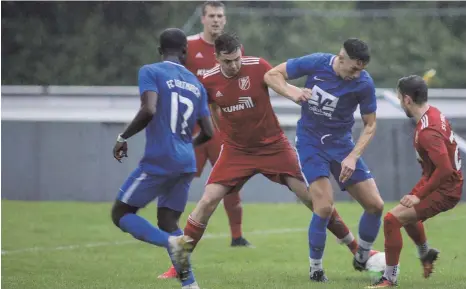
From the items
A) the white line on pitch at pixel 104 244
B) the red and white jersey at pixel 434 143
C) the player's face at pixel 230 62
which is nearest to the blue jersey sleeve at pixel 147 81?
the player's face at pixel 230 62

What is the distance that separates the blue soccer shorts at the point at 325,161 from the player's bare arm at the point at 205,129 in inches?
31.9

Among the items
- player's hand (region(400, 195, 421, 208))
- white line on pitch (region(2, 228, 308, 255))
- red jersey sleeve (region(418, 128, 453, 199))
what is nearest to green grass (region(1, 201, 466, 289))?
white line on pitch (region(2, 228, 308, 255))

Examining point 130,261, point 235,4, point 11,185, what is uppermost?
point 235,4

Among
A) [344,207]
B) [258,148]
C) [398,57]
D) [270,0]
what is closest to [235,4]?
[270,0]

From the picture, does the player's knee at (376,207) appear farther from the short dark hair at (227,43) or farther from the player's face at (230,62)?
the short dark hair at (227,43)

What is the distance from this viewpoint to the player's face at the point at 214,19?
11.5m

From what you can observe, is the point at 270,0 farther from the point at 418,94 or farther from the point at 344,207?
the point at 418,94

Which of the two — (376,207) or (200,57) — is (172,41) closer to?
→ (376,207)

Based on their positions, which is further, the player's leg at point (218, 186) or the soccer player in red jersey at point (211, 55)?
the soccer player in red jersey at point (211, 55)

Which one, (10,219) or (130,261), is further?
(10,219)

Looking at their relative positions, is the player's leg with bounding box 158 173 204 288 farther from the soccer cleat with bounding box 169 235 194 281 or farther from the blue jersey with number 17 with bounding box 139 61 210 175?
the soccer cleat with bounding box 169 235 194 281

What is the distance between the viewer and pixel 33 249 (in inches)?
460

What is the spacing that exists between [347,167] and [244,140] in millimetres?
1109

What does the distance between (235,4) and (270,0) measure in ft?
2.24
